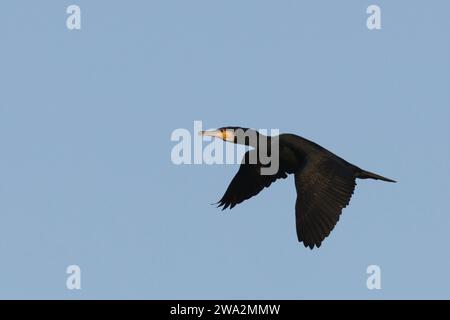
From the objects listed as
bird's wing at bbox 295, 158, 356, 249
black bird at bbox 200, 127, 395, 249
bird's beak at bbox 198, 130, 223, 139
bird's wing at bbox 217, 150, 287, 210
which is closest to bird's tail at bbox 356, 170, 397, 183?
black bird at bbox 200, 127, 395, 249

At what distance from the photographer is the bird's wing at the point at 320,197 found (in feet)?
66.5

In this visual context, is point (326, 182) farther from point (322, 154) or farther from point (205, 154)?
point (205, 154)

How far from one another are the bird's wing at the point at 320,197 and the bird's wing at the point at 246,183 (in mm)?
1940

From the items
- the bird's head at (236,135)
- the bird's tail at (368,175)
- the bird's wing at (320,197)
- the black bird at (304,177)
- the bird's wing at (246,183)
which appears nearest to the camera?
the bird's wing at (320,197)

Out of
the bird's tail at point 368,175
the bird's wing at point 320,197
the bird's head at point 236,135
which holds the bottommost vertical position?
the bird's wing at point 320,197

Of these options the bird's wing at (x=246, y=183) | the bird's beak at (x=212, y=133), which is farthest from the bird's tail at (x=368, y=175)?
the bird's beak at (x=212, y=133)

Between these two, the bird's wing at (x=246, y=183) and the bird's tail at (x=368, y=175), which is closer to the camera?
the bird's tail at (x=368, y=175)

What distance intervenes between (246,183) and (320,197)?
269 cm

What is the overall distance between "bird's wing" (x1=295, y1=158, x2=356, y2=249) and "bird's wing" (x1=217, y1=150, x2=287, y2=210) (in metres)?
1.94

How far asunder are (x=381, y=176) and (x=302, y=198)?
1.70 m

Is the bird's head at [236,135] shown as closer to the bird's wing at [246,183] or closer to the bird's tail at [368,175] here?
the bird's wing at [246,183]
